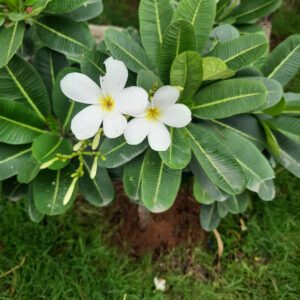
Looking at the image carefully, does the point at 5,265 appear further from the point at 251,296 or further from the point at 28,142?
the point at 251,296

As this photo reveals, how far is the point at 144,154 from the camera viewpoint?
3.78 feet

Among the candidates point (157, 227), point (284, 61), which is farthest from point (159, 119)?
point (157, 227)

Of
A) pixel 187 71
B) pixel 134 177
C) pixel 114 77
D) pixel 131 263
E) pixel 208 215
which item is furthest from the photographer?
pixel 131 263

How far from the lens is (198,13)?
1.01m

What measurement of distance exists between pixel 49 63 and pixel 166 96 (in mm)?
521

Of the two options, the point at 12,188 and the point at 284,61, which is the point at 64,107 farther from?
the point at 284,61

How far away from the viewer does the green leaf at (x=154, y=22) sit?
104 cm

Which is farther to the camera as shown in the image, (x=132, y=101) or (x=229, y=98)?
(x=229, y=98)

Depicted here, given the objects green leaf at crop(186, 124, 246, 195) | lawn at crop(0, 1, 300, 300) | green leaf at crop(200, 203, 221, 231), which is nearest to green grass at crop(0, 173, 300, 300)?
lawn at crop(0, 1, 300, 300)

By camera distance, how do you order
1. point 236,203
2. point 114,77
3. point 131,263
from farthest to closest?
point 131,263 < point 236,203 < point 114,77

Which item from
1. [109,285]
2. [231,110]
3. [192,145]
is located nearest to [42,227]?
[109,285]

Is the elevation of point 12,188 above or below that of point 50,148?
below

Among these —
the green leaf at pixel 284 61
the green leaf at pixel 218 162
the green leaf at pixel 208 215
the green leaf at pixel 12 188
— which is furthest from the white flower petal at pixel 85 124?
the green leaf at pixel 208 215

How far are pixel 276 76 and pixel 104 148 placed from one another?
0.61 metres
